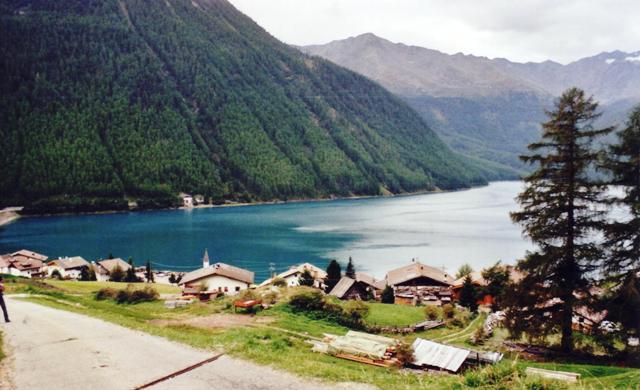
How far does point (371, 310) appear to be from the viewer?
4197 cm

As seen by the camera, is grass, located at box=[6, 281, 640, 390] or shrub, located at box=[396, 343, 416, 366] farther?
shrub, located at box=[396, 343, 416, 366]

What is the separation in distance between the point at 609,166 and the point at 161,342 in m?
23.5

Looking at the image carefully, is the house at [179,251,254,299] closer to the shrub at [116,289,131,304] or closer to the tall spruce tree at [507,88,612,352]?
the shrub at [116,289,131,304]

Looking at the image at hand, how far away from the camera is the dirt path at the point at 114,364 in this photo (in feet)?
41.5

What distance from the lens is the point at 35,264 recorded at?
288 ft

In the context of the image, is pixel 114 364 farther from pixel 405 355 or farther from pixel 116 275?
pixel 116 275

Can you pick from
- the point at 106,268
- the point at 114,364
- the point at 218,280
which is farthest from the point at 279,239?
the point at 114,364

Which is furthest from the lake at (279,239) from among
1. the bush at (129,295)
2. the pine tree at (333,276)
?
the bush at (129,295)

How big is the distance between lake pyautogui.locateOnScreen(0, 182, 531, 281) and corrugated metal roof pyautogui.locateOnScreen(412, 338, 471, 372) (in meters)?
59.4

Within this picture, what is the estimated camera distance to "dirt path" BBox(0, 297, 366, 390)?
12.6 metres

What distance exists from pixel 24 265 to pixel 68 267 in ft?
23.3

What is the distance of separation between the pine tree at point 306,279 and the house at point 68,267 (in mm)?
41319

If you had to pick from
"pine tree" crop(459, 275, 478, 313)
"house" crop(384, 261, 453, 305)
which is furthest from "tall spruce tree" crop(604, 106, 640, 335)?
"house" crop(384, 261, 453, 305)

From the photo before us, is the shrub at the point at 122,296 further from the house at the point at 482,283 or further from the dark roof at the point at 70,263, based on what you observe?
the dark roof at the point at 70,263
